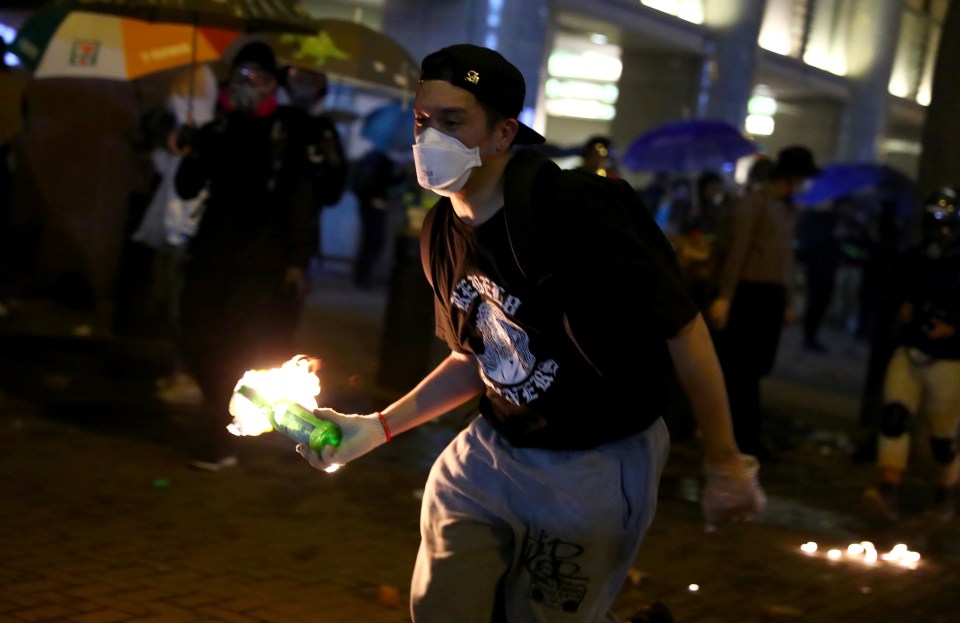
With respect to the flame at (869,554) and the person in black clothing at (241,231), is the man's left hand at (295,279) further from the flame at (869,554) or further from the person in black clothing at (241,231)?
the flame at (869,554)

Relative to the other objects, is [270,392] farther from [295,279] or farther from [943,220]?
[943,220]

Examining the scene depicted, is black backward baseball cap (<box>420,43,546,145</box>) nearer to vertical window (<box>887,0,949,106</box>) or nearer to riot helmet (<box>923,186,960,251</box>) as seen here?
riot helmet (<box>923,186,960,251</box>)

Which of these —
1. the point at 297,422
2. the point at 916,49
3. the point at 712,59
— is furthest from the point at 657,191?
the point at 916,49

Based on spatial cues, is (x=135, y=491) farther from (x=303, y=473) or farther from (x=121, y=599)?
(x=121, y=599)

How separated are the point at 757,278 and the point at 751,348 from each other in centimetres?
46

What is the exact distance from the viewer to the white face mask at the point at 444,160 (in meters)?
3.20

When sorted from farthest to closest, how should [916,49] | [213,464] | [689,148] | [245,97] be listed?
1. [916,49]
2. [689,148]
3. [213,464]
4. [245,97]

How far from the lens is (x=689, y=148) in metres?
15.3

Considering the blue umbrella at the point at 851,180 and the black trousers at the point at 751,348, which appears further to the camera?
the blue umbrella at the point at 851,180

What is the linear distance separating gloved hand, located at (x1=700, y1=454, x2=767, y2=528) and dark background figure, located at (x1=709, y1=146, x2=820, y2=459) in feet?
18.0

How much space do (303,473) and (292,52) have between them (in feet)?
14.7

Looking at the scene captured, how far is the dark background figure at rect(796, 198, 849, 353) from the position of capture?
1672 centimetres

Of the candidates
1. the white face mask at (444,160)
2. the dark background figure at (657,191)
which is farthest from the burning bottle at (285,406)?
the dark background figure at (657,191)

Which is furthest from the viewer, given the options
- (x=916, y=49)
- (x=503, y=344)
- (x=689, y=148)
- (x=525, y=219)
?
(x=916, y=49)
